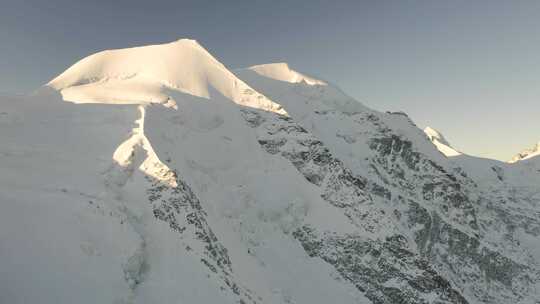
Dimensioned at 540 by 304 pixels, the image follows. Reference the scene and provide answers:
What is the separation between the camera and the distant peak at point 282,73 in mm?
112125

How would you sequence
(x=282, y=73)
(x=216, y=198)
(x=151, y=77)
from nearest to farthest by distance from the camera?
(x=216, y=198) < (x=151, y=77) < (x=282, y=73)

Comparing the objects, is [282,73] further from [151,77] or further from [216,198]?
[216,198]

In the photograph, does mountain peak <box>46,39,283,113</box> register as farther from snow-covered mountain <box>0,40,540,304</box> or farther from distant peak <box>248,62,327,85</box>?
distant peak <box>248,62,327,85</box>

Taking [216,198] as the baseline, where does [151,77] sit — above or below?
above

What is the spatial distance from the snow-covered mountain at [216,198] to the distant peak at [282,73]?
21.5 inches

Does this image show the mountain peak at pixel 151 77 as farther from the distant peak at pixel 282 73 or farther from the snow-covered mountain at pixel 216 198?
the distant peak at pixel 282 73

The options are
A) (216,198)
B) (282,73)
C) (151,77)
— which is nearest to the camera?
(216,198)

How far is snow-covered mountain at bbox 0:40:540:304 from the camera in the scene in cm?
3459

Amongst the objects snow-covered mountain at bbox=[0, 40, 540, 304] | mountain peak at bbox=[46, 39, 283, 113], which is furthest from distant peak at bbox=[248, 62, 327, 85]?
mountain peak at bbox=[46, 39, 283, 113]

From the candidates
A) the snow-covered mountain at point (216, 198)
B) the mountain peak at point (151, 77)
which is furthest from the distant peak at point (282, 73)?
the mountain peak at point (151, 77)

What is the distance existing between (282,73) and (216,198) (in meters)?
60.9

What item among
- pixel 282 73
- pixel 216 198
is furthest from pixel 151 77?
pixel 282 73

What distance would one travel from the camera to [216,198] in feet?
202

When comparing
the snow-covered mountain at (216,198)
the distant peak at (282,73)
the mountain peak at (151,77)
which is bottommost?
the snow-covered mountain at (216,198)
